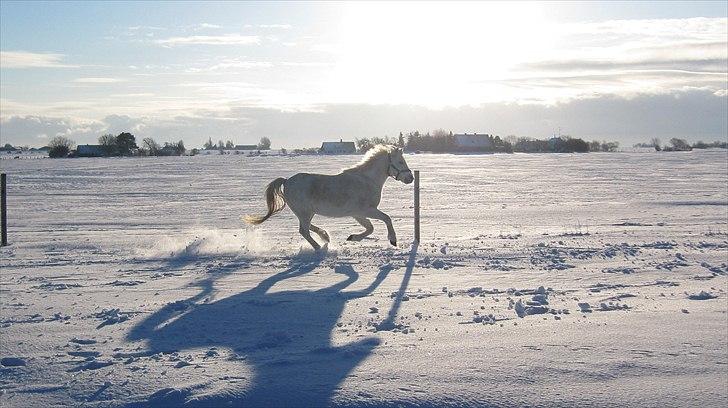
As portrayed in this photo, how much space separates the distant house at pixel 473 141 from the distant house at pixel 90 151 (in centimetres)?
6348

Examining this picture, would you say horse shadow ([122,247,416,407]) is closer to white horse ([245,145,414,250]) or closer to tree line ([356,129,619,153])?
white horse ([245,145,414,250])

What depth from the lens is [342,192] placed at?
11.1m

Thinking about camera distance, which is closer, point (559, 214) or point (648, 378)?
point (648, 378)

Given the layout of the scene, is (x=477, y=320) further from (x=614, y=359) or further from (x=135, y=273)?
(x=135, y=273)

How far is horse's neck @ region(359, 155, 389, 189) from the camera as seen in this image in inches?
457

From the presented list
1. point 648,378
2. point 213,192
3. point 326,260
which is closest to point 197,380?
point 648,378

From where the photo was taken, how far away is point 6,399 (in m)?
4.45

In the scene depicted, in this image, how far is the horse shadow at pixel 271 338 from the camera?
453 cm

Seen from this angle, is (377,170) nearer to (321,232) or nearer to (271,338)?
(321,232)

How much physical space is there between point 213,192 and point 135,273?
61.7 ft

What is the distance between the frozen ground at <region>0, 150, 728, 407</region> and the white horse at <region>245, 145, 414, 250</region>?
21.0 inches

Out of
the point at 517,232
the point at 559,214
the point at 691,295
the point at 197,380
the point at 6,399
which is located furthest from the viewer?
the point at 559,214

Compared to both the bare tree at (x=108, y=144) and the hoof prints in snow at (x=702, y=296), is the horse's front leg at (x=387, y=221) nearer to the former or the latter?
the hoof prints in snow at (x=702, y=296)

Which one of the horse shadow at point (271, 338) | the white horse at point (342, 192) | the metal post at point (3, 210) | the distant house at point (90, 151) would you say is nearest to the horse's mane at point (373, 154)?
the white horse at point (342, 192)
